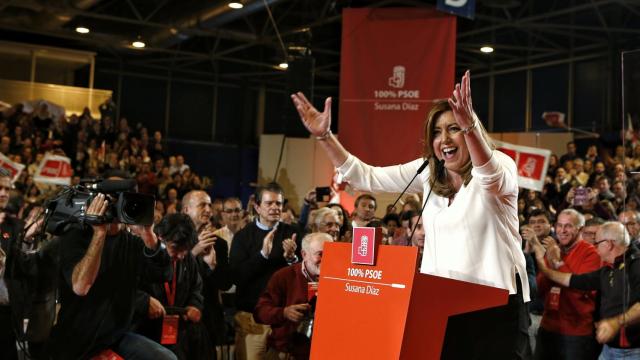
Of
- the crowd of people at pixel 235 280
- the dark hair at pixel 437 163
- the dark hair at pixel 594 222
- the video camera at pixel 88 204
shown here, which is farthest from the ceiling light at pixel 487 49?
the dark hair at pixel 437 163

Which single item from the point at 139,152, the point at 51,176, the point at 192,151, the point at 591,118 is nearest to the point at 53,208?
the point at 51,176

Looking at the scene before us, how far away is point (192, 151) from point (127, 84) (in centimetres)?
270

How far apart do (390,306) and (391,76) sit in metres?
7.42

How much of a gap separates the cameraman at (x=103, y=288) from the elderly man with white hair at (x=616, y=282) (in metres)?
3.12

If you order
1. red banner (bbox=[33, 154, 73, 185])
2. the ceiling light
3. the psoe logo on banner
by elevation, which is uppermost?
the ceiling light

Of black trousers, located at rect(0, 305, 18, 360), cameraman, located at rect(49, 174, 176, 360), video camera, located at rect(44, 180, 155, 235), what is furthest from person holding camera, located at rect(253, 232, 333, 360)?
black trousers, located at rect(0, 305, 18, 360)

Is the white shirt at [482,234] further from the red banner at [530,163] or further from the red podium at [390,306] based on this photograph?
the red banner at [530,163]

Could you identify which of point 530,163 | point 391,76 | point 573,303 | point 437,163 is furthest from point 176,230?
point 530,163

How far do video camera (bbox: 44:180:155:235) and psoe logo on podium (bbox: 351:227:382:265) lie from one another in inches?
79.8

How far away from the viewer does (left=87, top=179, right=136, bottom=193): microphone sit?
14.3 feet

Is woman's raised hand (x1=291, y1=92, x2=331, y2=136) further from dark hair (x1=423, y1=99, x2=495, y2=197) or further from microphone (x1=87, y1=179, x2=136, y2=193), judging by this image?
microphone (x1=87, y1=179, x2=136, y2=193)

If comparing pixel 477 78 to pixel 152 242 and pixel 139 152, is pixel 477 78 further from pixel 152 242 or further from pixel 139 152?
pixel 152 242

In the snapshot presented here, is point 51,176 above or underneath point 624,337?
above

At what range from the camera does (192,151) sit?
2442 centimetres
